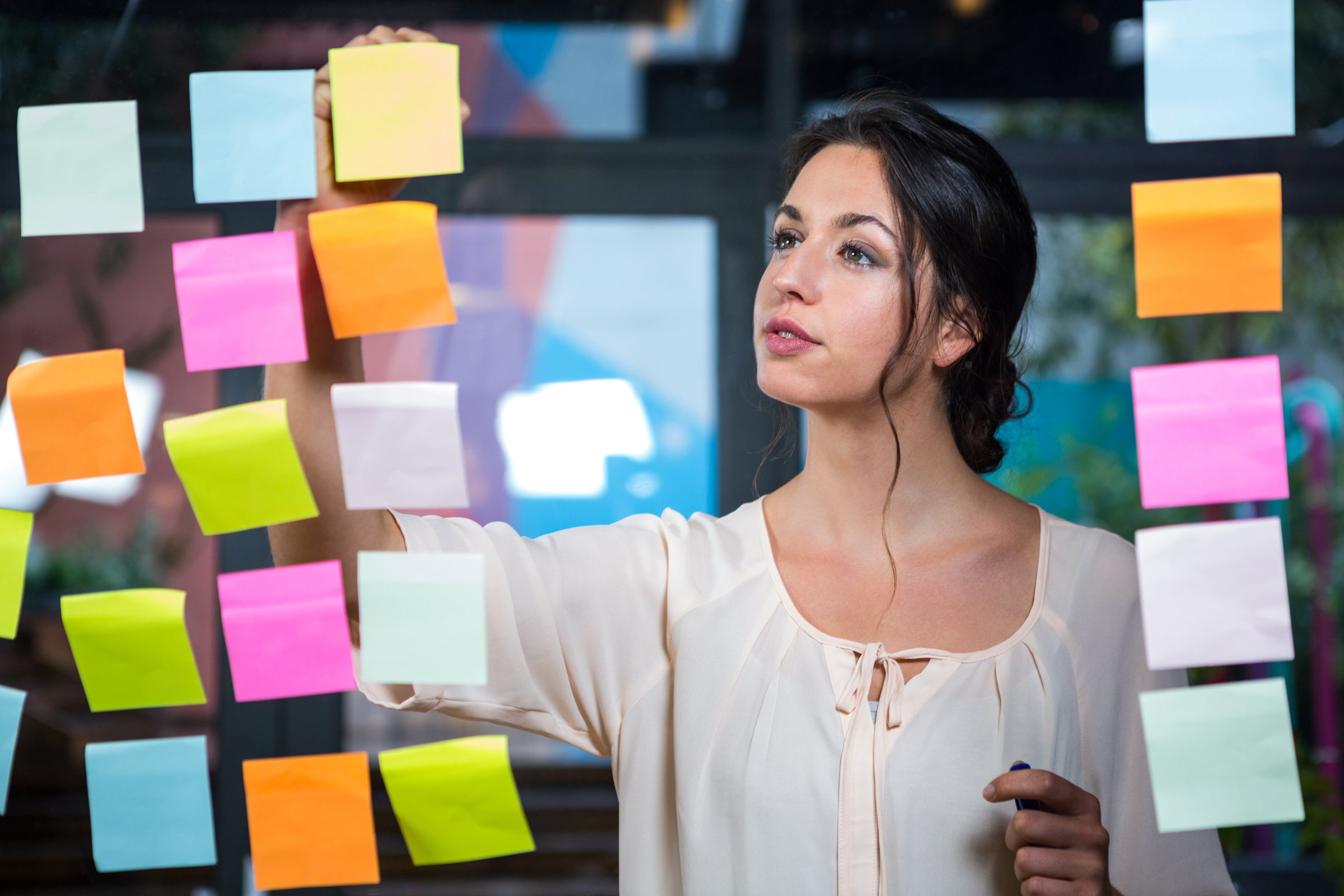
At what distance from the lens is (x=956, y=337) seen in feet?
4.18

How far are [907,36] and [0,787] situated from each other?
2.15m

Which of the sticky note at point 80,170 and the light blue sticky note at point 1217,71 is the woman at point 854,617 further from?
the light blue sticky note at point 1217,71

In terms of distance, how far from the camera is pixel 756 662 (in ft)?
3.80

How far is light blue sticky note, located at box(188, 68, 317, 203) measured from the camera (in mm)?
955

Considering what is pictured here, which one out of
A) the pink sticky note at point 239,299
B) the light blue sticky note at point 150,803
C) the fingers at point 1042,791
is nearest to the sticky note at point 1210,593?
the fingers at point 1042,791

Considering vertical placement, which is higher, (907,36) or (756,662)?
(907,36)

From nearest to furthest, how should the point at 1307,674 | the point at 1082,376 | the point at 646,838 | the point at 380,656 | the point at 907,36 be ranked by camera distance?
the point at 380,656 → the point at 646,838 → the point at 907,36 → the point at 1082,376 → the point at 1307,674

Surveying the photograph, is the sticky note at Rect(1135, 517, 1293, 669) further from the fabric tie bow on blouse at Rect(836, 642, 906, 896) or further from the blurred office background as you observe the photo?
the blurred office background

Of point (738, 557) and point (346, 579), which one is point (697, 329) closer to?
Result: point (738, 557)

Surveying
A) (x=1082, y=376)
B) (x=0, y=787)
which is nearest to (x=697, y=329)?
(x=1082, y=376)

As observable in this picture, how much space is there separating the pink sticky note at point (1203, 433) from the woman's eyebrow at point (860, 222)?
0.35 meters

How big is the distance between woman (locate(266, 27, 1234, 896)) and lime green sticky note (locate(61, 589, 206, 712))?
127 mm

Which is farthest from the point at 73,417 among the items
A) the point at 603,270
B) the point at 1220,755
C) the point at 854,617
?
the point at 603,270

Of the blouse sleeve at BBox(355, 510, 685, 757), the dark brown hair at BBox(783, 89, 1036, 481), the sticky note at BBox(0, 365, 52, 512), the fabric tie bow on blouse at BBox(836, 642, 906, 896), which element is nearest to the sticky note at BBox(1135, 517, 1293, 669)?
the fabric tie bow on blouse at BBox(836, 642, 906, 896)
